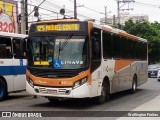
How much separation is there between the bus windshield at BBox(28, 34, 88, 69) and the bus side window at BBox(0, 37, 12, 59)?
246 cm

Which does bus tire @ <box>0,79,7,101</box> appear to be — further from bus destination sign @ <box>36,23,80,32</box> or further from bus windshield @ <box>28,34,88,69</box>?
bus destination sign @ <box>36,23,80,32</box>

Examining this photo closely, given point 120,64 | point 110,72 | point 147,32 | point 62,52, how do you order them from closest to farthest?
1. point 62,52
2. point 110,72
3. point 120,64
4. point 147,32

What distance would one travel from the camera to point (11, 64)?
16.7 metres

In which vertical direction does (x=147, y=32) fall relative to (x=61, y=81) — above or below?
above

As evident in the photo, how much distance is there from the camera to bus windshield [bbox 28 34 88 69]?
44.4ft

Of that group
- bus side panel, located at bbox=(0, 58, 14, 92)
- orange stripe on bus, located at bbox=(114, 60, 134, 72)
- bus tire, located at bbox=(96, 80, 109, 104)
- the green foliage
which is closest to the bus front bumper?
bus tire, located at bbox=(96, 80, 109, 104)

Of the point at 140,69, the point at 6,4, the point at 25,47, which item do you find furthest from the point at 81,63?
the point at 6,4

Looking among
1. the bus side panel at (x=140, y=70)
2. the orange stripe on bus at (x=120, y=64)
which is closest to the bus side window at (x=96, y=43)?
the orange stripe on bus at (x=120, y=64)

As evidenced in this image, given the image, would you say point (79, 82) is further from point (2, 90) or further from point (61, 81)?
point (2, 90)

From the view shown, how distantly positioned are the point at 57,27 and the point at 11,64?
11.8 feet

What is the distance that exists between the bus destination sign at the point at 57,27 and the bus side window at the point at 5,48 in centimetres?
245

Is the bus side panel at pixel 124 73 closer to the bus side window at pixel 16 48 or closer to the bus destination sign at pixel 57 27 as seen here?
the bus destination sign at pixel 57 27

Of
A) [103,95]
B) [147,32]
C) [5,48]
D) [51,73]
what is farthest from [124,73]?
[147,32]

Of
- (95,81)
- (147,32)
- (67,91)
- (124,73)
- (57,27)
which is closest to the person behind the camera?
(67,91)
